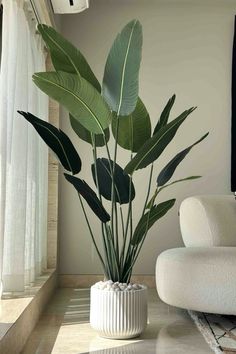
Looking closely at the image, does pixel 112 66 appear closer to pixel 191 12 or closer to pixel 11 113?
pixel 11 113

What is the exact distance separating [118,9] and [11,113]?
2012 mm

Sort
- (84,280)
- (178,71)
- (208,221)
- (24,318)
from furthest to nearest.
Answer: (178,71) < (84,280) < (208,221) < (24,318)

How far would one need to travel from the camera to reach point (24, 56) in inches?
92.0

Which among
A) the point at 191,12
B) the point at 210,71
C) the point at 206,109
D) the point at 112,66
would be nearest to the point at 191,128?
the point at 206,109

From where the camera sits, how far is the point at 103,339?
2.13m

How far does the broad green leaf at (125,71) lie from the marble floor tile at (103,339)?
3.29 ft

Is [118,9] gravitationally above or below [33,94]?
above

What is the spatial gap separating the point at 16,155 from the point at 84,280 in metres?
1.63

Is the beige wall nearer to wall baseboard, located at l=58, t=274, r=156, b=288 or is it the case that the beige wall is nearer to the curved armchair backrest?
wall baseboard, located at l=58, t=274, r=156, b=288

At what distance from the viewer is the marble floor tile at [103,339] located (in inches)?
77.6

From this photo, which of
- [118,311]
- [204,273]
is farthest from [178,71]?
[118,311]

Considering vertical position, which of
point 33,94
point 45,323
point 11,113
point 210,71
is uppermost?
point 210,71

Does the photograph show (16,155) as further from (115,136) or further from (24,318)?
(24,318)

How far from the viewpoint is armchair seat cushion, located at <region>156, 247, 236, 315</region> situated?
2.27m
